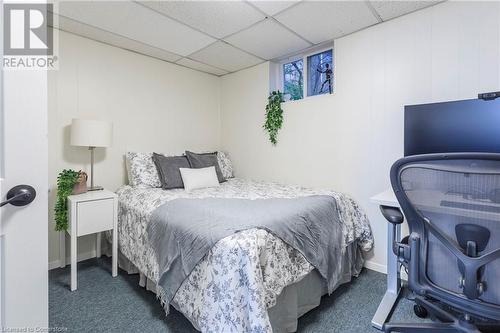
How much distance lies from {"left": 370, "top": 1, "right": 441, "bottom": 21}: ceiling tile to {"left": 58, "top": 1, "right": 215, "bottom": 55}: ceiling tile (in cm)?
A: 152

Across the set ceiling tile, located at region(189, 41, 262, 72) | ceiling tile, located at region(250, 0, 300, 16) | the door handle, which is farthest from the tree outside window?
the door handle

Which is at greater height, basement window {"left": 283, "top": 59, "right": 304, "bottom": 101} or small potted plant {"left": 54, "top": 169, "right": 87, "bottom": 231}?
basement window {"left": 283, "top": 59, "right": 304, "bottom": 101}

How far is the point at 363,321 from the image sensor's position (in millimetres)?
1672

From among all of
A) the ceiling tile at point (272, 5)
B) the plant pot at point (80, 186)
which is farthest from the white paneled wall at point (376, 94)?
the plant pot at point (80, 186)

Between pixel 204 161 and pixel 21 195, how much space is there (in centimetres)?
233

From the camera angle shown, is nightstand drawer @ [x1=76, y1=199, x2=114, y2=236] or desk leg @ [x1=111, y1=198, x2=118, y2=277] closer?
nightstand drawer @ [x1=76, y1=199, x2=114, y2=236]

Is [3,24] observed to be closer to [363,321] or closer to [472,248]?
[472,248]

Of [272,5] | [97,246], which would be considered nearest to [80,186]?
[97,246]

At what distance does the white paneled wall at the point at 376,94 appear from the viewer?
1889 millimetres

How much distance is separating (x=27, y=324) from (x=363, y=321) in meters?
1.76

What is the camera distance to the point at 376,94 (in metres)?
2.34

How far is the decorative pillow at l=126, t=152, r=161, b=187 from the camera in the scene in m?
2.66

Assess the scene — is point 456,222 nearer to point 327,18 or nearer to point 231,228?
point 231,228

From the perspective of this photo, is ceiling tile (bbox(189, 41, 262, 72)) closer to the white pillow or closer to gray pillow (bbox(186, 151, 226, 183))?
gray pillow (bbox(186, 151, 226, 183))
